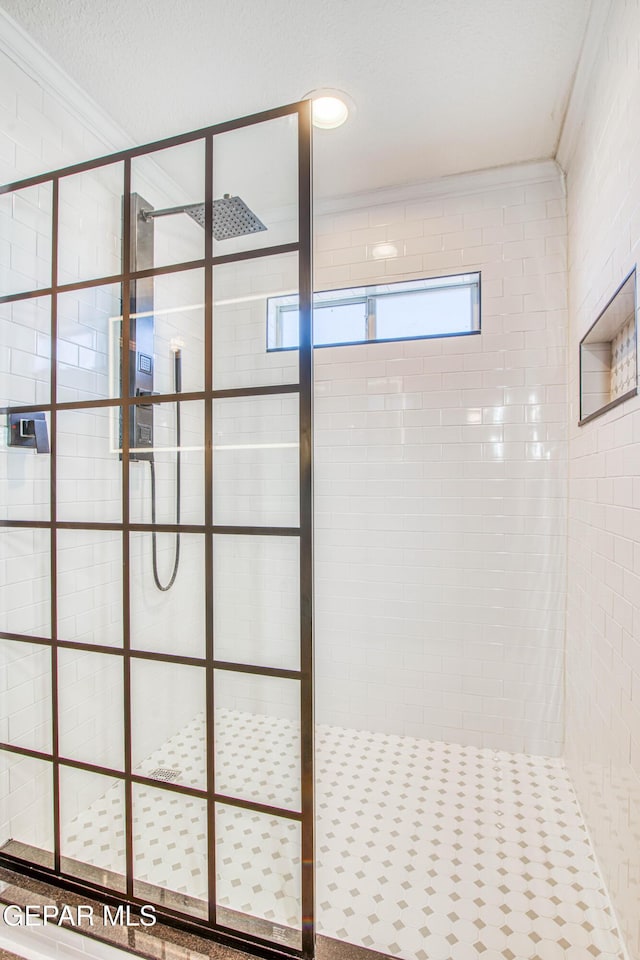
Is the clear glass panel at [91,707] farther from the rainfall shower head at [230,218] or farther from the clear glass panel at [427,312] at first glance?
the clear glass panel at [427,312]

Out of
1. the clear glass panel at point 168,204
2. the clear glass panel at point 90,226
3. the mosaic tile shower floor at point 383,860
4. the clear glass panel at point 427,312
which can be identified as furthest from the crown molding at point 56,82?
the mosaic tile shower floor at point 383,860

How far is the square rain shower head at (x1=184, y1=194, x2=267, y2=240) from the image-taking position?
1326mm

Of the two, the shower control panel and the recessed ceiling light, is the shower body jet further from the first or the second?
the recessed ceiling light

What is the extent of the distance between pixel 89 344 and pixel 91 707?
114cm

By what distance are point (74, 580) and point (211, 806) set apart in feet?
2.47

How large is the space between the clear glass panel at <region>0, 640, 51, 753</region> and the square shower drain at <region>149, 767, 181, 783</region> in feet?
1.20

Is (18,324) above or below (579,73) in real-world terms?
below

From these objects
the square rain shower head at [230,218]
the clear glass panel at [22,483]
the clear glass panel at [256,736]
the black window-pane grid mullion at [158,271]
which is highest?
the square rain shower head at [230,218]

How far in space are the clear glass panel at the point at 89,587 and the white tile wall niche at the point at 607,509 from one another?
139cm

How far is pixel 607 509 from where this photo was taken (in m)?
1.47

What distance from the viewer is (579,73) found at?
1.61 m

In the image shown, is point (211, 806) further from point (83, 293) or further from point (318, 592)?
point (83, 293)

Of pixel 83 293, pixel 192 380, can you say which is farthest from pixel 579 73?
pixel 83 293

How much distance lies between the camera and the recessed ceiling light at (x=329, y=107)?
1740 millimetres
